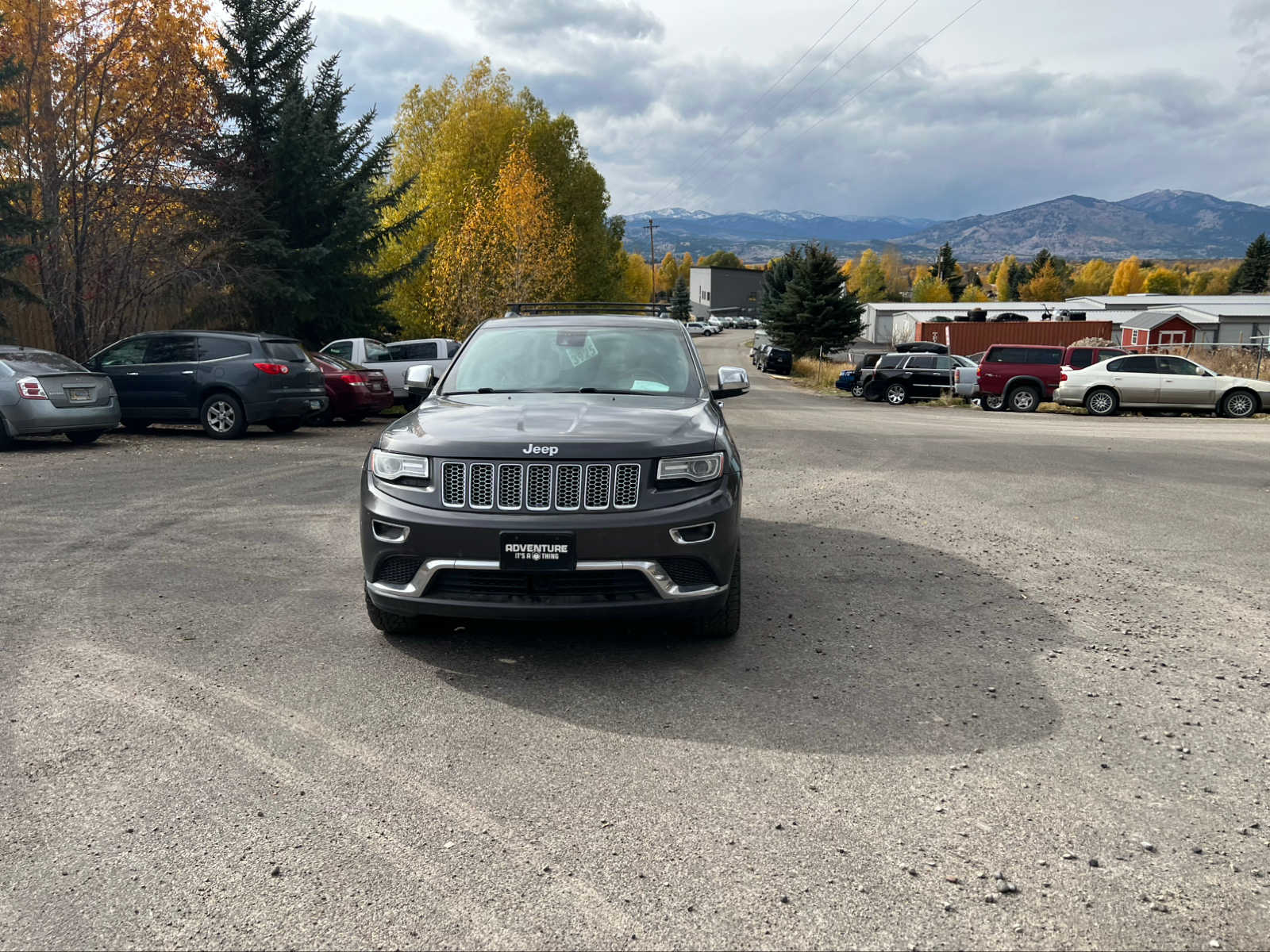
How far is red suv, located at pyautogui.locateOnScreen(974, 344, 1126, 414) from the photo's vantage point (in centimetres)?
2800

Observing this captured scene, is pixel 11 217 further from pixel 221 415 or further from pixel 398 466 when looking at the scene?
pixel 398 466

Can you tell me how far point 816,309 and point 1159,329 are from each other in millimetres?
31209

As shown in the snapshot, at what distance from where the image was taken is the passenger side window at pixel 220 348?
15.1 meters

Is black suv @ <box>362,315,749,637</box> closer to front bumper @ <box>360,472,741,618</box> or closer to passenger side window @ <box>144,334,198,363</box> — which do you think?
front bumper @ <box>360,472,741,618</box>

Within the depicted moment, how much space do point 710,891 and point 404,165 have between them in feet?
156

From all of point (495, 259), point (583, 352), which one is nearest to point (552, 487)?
point (583, 352)

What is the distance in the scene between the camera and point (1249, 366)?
31.3m

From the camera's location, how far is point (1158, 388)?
2497 centimetres

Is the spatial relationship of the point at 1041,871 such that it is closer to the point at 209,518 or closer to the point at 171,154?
the point at 209,518

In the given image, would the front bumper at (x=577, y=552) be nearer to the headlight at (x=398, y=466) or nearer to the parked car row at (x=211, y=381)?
the headlight at (x=398, y=466)

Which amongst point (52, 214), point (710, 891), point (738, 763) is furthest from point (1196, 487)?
point (52, 214)

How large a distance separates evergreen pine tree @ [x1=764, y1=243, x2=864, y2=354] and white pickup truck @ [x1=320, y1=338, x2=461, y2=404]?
36.7m

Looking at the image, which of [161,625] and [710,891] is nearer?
[710,891]

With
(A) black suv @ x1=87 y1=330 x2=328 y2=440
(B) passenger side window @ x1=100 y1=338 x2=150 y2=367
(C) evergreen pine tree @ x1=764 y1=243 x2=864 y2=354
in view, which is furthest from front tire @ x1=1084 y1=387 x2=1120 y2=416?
(C) evergreen pine tree @ x1=764 y1=243 x2=864 y2=354
